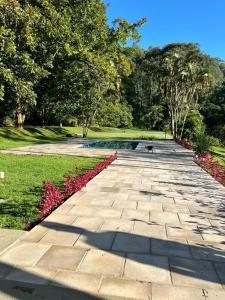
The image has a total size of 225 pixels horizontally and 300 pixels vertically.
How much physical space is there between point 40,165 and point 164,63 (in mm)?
22530

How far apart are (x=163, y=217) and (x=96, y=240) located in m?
1.68

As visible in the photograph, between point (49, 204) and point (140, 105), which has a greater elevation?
point (140, 105)

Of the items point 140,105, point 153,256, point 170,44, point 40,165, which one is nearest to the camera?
point 153,256

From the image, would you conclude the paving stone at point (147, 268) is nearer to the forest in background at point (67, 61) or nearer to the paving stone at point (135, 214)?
the paving stone at point (135, 214)

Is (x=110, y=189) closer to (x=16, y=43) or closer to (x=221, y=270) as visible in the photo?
(x=221, y=270)

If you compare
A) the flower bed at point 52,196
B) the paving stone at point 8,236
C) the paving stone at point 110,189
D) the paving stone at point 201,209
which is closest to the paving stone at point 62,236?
the paving stone at point 8,236

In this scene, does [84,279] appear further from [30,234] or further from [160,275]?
[30,234]

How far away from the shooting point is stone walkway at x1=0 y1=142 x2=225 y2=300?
11.0ft

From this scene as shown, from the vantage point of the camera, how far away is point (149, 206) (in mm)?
6664

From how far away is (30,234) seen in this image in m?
4.79

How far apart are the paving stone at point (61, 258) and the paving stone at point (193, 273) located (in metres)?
1.08

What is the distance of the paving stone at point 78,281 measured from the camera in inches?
131

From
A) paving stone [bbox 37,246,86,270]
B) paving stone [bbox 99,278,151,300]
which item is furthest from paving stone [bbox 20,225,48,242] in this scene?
Result: paving stone [bbox 99,278,151,300]

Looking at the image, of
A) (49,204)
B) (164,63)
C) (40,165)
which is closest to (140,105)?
(164,63)
